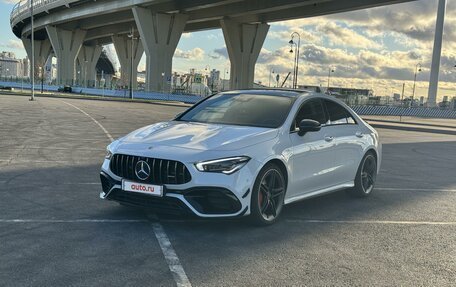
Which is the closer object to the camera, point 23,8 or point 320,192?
point 320,192

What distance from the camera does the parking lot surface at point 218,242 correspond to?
417 cm

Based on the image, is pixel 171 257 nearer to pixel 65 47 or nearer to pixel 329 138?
pixel 329 138

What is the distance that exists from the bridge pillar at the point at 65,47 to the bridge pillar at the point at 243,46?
3352cm

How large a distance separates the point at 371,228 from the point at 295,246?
4.46 ft

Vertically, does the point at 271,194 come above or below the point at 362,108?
above

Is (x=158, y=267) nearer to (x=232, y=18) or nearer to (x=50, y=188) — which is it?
(x=50, y=188)

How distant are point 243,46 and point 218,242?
2355 inches

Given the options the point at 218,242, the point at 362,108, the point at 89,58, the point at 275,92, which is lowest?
the point at 362,108

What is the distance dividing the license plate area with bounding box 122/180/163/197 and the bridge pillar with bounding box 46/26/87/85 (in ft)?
275

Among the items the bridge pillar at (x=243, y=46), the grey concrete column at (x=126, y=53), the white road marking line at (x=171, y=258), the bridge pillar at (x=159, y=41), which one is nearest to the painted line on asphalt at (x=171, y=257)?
the white road marking line at (x=171, y=258)

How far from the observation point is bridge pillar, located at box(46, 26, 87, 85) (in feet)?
272

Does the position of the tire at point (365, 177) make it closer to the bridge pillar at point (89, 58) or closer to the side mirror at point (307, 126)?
the side mirror at point (307, 126)

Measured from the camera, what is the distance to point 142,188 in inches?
208

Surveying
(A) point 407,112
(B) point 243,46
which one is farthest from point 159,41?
(A) point 407,112
